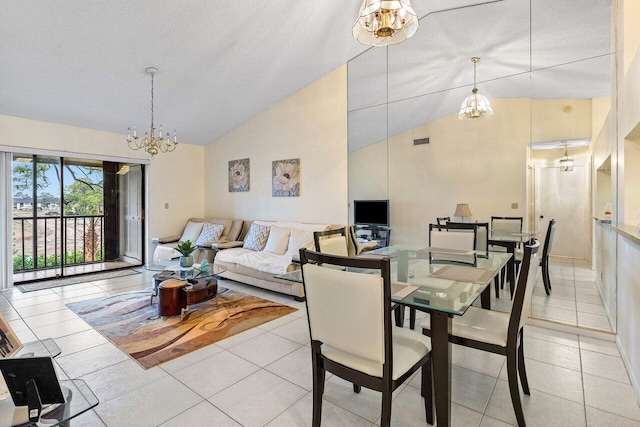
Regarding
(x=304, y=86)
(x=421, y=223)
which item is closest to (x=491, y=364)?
(x=421, y=223)

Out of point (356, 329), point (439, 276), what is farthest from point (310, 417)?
point (439, 276)

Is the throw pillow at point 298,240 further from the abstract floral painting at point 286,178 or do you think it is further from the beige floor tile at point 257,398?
the beige floor tile at point 257,398

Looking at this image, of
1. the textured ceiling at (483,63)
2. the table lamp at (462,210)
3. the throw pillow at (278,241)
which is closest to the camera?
the textured ceiling at (483,63)

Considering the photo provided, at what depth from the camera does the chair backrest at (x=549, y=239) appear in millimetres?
3266

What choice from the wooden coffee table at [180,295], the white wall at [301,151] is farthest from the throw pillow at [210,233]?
the wooden coffee table at [180,295]

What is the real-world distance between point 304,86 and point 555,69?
3.28m

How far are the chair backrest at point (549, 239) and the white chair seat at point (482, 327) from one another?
1789mm

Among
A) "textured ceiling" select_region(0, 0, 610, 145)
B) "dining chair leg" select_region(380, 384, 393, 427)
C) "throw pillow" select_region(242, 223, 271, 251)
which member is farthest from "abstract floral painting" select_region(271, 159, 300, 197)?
"dining chair leg" select_region(380, 384, 393, 427)

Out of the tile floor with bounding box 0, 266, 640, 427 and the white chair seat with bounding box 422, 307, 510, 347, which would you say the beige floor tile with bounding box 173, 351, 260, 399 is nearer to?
the tile floor with bounding box 0, 266, 640, 427

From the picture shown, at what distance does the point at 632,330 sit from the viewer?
6.90 feet

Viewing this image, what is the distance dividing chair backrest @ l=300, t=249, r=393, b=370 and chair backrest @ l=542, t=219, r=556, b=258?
2.78 metres

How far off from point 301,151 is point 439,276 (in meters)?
3.51

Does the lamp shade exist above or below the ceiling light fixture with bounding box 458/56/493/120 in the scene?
below

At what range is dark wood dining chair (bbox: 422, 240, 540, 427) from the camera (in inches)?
64.5
